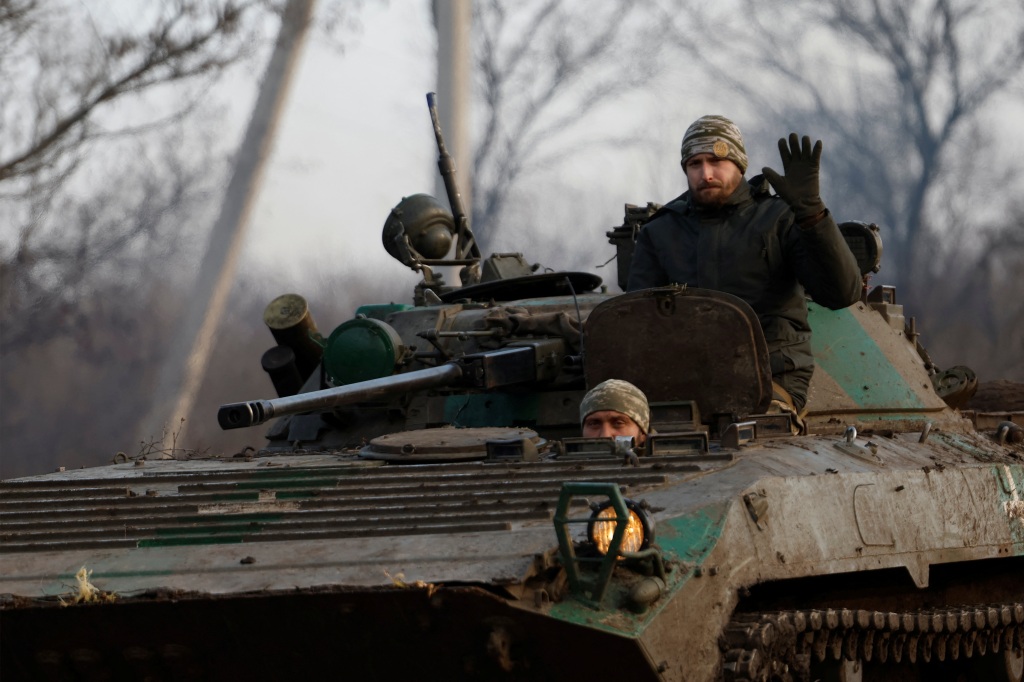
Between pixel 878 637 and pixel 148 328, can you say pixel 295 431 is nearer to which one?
pixel 878 637

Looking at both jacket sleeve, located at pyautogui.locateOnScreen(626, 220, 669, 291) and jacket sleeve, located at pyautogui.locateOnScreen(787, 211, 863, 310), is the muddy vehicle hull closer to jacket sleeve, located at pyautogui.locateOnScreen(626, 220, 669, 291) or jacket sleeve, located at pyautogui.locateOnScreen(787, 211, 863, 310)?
jacket sleeve, located at pyautogui.locateOnScreen(787, 211, 863, 310)

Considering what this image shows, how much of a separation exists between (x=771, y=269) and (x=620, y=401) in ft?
4.41

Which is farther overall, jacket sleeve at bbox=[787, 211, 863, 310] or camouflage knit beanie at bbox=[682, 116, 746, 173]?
camouflage knit beanie at bbox=[682, 116, 746, 173]

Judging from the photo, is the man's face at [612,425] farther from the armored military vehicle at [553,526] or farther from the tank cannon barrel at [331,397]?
the tank cannon barrel at [331,397]

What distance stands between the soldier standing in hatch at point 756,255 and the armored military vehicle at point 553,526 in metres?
0.38

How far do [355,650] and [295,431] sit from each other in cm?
351

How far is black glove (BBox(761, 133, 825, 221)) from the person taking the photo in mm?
7023

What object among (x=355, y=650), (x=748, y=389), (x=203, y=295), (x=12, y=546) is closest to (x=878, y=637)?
(x=748, y=389)

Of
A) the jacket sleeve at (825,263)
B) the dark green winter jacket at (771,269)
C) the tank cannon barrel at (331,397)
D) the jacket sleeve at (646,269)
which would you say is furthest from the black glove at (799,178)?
the tank cannon barrel at (331,397)

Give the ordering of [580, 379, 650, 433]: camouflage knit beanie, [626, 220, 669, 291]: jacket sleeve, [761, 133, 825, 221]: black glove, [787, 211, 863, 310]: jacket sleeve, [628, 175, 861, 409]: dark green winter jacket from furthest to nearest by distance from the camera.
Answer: [626, 220, 669, 291]: jacket sleeve, [628, 175, 861, 409]: dark green winter jacket, [787, 211, 863, 310]: jacket sleeve, [761, 133, 825, 221]: black glove, [580, 379, 650, 433]: camouflage knit beanie

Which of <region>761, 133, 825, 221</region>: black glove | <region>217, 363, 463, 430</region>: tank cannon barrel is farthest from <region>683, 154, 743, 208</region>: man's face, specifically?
<region>217, 363, 463, 430</region>: tank cannon barrel

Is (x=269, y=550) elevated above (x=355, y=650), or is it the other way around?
(x=269, y=550)

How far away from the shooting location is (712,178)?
7.62m

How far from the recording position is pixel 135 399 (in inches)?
605
